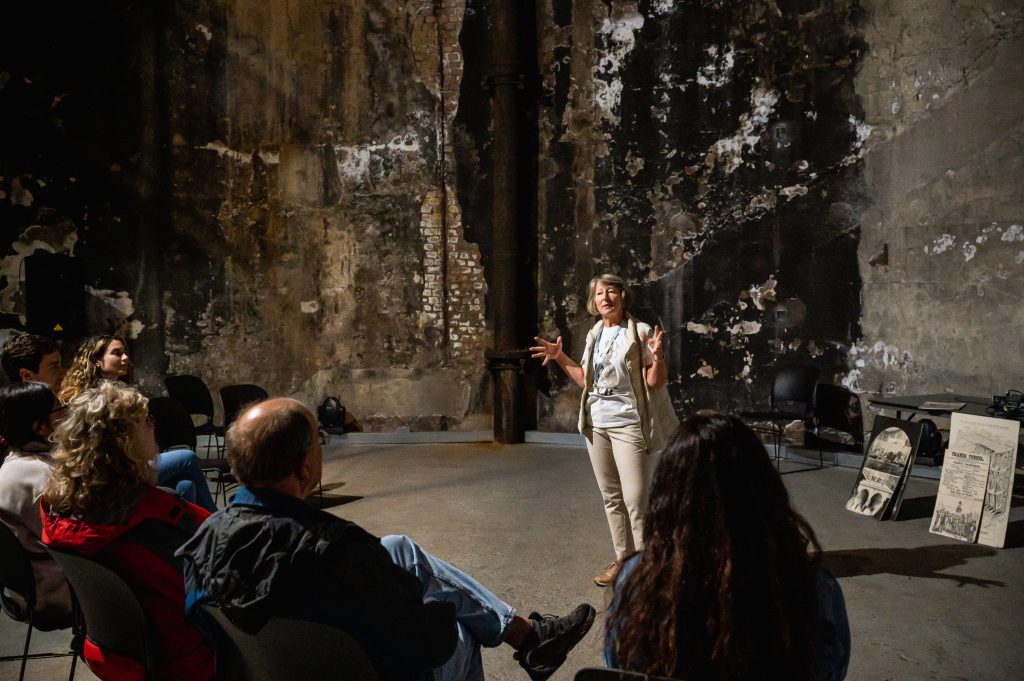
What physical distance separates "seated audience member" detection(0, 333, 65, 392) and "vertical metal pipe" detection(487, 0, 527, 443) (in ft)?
14.6

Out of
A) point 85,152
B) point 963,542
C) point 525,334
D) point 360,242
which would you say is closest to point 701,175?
point 525,334

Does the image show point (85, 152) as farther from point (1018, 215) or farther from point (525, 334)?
point (1018, 215)

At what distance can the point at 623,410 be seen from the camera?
388 centimetres

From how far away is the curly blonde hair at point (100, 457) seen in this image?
2105 mm

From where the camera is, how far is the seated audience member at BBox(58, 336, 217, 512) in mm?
3699

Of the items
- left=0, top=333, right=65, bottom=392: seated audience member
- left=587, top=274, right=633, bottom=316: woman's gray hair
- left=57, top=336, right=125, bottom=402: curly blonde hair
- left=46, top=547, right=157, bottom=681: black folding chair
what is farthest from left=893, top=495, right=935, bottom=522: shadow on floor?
left=0, top=333, right=65, bottom=392: seated audience member

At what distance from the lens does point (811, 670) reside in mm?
1467

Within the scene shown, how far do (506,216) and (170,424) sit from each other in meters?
4.15

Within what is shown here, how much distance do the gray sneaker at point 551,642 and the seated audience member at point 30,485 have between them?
1677 mm

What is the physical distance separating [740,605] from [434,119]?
7.35 metres

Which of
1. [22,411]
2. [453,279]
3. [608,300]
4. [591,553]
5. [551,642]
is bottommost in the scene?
[591,553]

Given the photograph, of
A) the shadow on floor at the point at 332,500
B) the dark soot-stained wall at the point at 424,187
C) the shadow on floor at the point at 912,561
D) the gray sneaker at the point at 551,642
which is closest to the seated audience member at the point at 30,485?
the gray sneaker at the point at 551,642

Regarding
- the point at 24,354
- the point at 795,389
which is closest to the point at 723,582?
the point at 24,354

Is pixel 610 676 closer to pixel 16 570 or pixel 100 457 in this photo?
pixel 100 457
